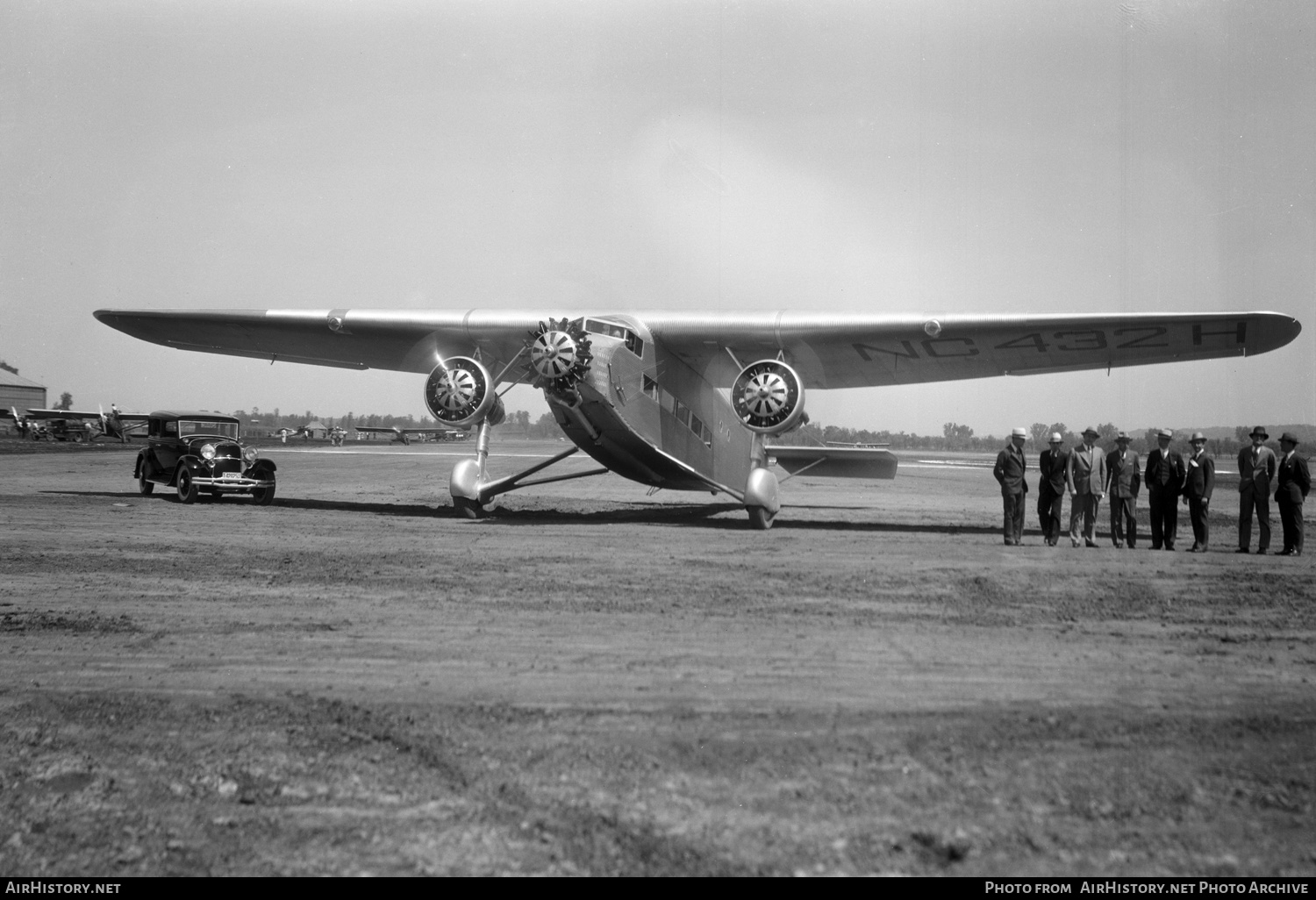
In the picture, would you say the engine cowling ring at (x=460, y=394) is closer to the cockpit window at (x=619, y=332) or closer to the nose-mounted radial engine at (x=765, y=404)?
the cockpit window at (x=619, y=332)

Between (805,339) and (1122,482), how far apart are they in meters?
5.95

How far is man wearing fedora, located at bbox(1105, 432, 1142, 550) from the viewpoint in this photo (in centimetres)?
1390

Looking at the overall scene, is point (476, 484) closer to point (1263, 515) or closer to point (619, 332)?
point (619, 332)

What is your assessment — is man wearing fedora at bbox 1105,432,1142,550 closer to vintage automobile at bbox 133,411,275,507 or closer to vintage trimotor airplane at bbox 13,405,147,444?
vintage automobile at bbox 133,411,275,507

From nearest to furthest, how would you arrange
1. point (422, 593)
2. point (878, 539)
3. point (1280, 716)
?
point (1280, 716) → point (422, 593) → point (878, 539)

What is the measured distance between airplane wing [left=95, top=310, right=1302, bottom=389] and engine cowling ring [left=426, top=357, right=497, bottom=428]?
1.10 metres

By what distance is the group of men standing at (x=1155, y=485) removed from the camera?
512 inches

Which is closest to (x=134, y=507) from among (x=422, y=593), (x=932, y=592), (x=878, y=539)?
(x=422, y=593)

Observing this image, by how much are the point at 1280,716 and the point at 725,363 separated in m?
13.9

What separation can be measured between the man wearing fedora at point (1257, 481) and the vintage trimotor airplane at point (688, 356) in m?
2.38

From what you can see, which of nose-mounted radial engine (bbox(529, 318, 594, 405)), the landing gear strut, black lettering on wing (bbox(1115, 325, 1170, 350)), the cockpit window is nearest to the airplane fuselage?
the cockpit window

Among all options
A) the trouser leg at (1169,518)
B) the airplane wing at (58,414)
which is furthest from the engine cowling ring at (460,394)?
the airplane wing at (58,414)

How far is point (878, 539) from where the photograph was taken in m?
15.2
